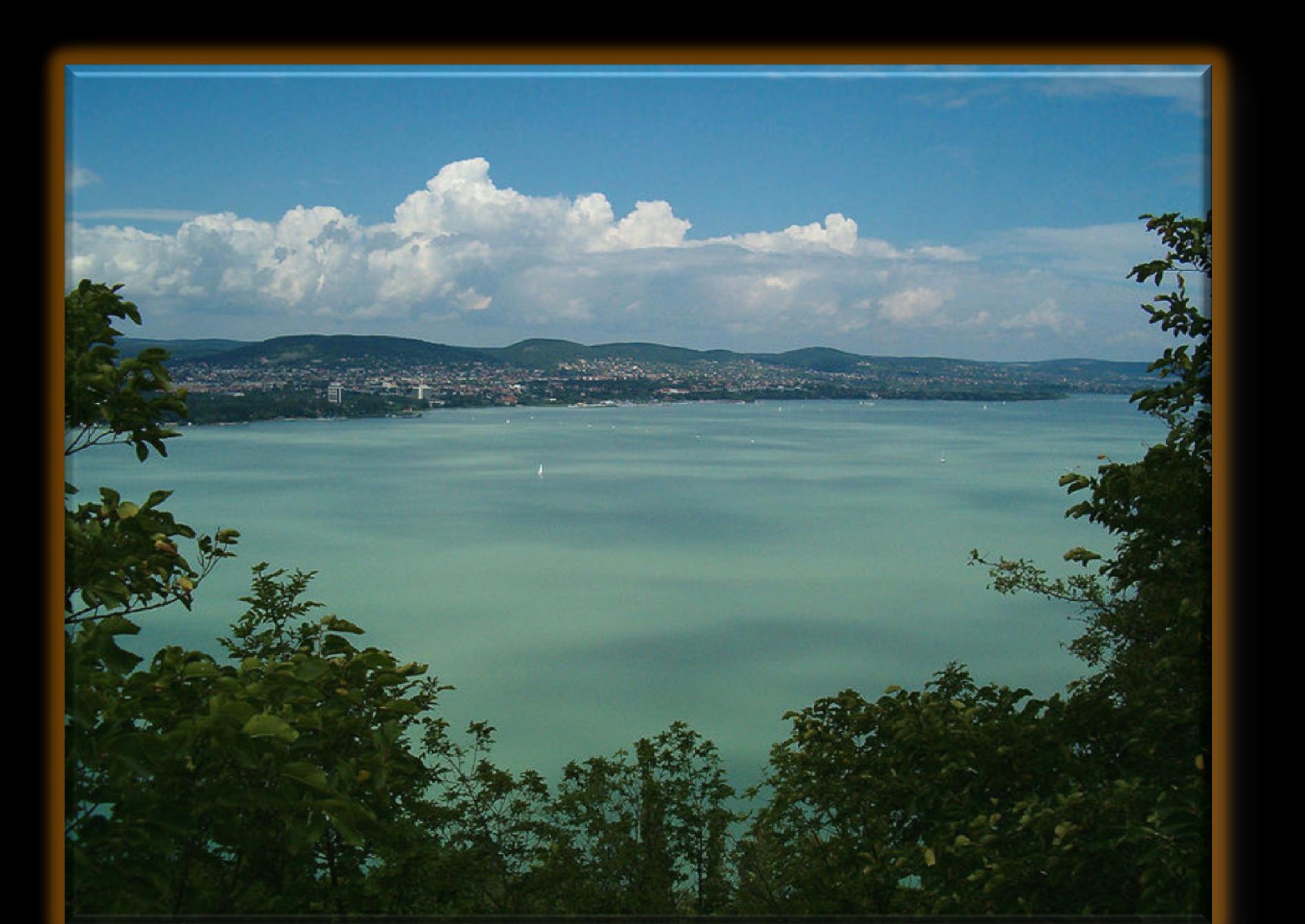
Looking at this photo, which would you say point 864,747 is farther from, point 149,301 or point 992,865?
point 149,301

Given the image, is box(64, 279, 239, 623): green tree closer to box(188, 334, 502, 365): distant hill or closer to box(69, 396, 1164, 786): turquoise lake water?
box(69, 396, 1164, 786): turquoise lake water

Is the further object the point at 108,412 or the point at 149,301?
the point at 149,301

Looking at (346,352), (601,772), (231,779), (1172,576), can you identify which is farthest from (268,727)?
(346,352)

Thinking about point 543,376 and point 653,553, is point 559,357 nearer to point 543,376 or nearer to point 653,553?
point 543,376

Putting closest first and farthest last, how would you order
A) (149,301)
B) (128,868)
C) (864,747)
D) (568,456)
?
(128,868), (864,747), (149,301), (568,456)

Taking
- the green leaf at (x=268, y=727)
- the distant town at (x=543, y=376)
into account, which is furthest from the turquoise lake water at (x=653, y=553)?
the green leaf at (x=268, y=727)

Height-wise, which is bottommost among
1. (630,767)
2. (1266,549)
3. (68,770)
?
(630,767)

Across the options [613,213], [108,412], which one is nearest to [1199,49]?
[613,213]
